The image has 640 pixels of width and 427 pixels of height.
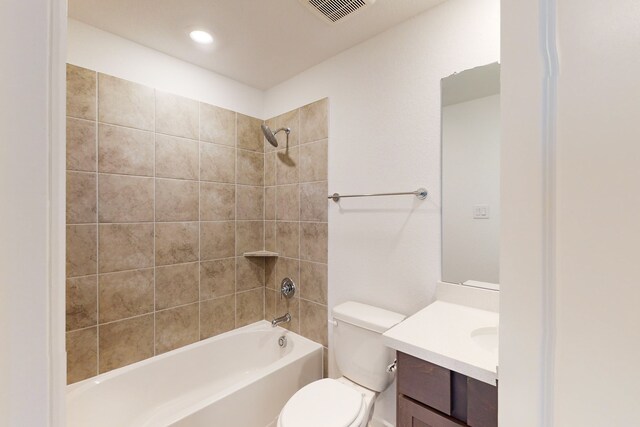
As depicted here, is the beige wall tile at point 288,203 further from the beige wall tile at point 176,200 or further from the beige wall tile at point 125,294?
the beige wall tile at point 125,294

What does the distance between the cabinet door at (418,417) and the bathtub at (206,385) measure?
930mm

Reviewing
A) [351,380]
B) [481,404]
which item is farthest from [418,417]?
[351,380]

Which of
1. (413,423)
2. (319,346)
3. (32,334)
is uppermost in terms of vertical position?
(32,334)

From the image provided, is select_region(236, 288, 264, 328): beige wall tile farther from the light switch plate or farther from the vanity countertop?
the light switch plate

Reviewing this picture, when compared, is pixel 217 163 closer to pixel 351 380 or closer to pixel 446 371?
pixel 351 380

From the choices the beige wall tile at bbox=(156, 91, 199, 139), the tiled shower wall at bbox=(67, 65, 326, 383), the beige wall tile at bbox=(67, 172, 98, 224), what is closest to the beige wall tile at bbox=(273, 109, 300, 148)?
the tiled shower wall at bbox=(67, 65, 326, 383)

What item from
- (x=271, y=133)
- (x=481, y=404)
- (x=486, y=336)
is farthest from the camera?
(x=271, y=133)

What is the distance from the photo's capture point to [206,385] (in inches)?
78.2

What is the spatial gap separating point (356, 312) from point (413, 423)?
65 centimetres

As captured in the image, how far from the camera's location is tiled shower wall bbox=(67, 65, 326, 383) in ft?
5.21

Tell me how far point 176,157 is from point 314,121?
990 mm

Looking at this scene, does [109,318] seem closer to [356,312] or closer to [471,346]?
[356,312]

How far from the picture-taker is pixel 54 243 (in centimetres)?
31

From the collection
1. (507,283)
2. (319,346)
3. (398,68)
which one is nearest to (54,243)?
(507,283)
